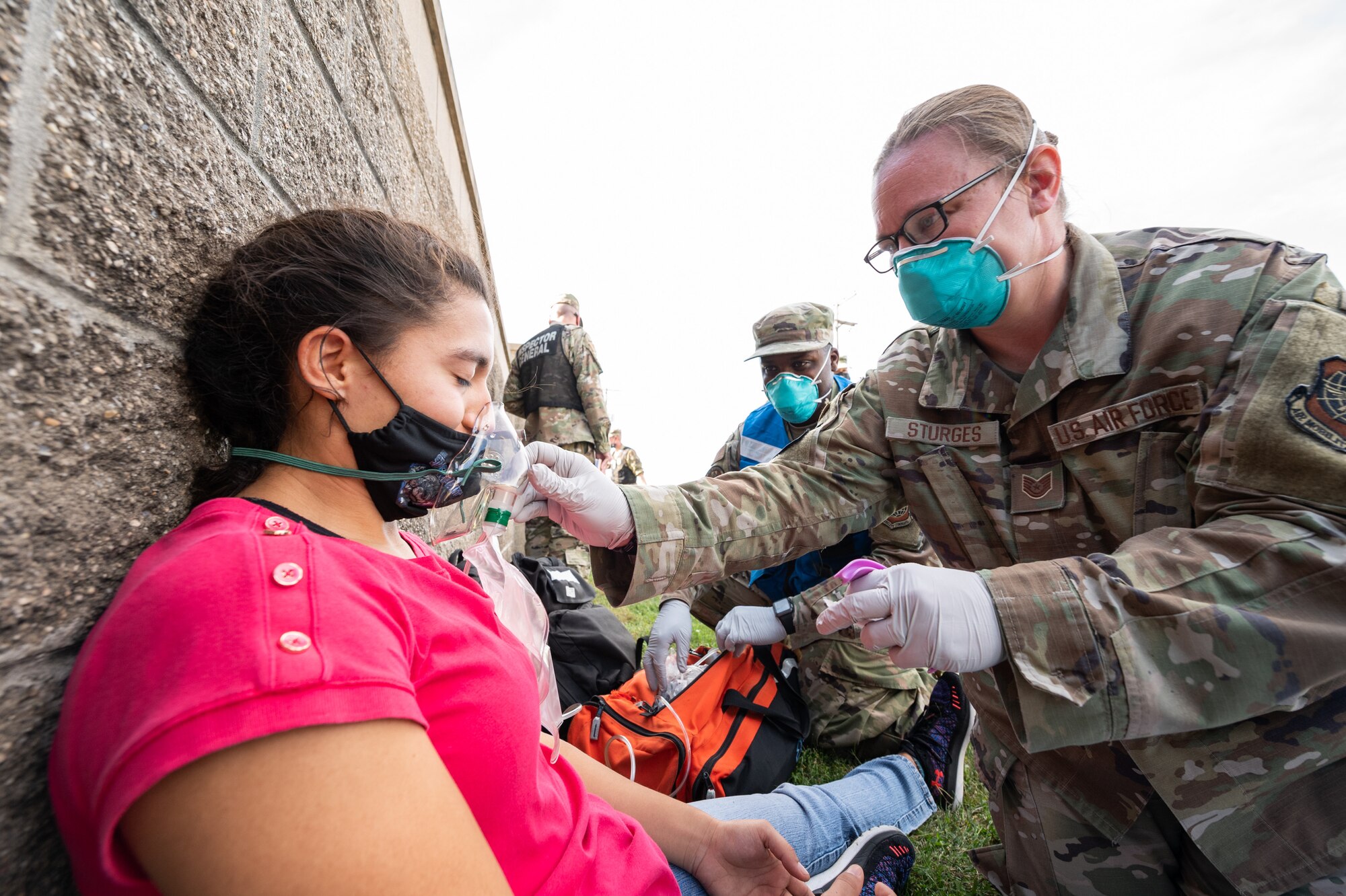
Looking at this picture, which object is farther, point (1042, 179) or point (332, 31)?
point (1042, 179)

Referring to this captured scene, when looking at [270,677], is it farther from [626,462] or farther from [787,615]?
[626,462]

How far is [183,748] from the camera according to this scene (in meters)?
0.56

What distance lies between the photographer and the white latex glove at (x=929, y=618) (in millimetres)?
1299

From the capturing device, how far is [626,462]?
10156mm

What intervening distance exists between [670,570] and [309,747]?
4.49 ft

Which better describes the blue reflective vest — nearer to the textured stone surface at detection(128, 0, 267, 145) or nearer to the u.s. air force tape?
the u.s. air force tape

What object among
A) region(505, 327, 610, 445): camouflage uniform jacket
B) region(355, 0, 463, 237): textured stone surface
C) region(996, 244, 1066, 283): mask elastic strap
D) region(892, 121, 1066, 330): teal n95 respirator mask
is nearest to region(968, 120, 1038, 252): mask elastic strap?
region(892, 121, 1066, 330): teal n95 respirator mask

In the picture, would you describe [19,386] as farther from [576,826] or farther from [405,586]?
[576,826]

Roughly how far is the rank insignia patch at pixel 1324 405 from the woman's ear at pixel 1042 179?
2.73 ft

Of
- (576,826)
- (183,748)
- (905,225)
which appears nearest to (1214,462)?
(905,225)

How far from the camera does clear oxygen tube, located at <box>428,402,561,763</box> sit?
129 cm

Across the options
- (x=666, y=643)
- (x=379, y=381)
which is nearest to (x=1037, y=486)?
(x=666, y=643)

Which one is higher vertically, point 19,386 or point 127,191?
point 127,191

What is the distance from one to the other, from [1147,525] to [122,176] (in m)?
2.15
